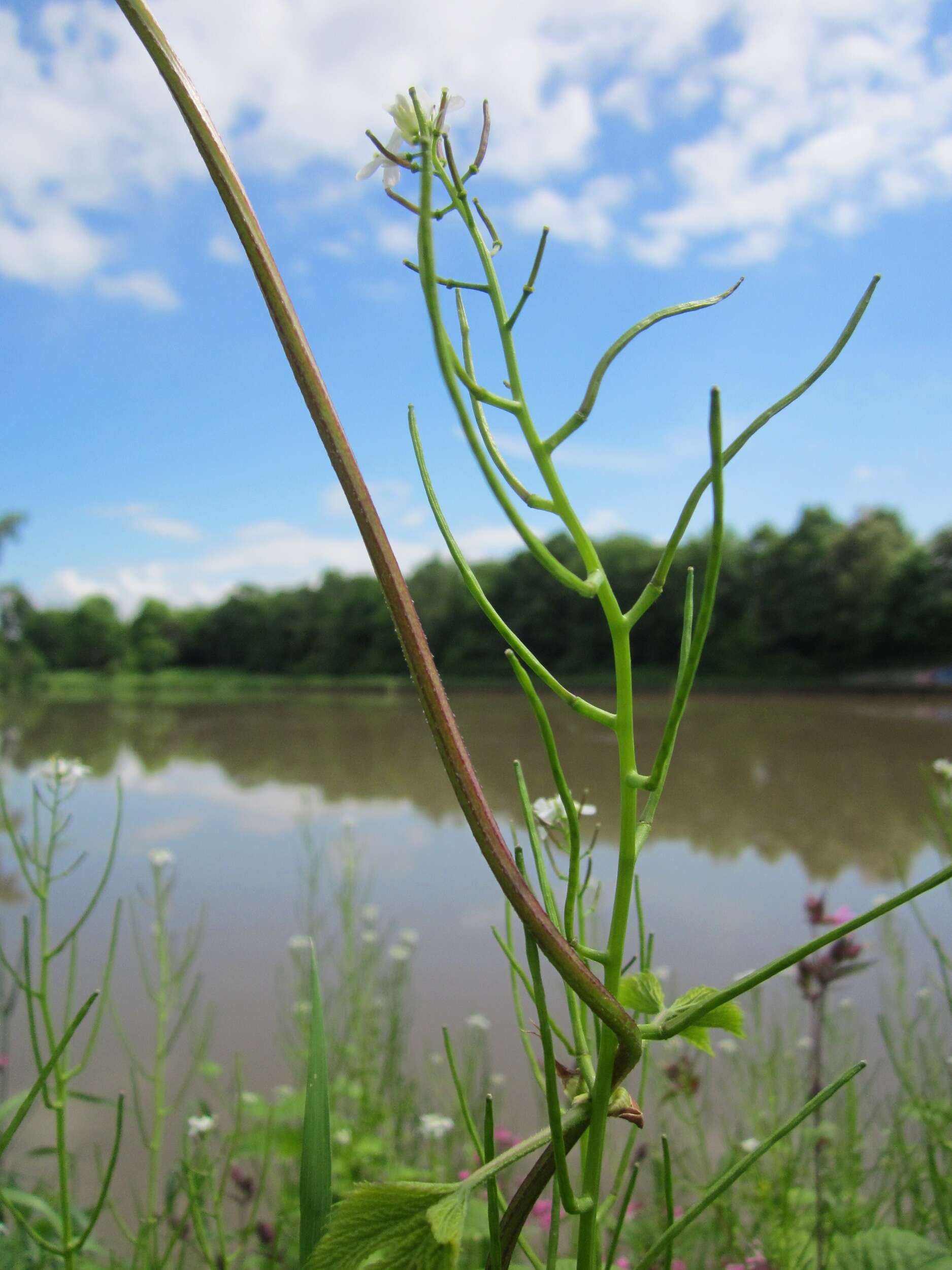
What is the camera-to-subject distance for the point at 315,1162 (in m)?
0.20

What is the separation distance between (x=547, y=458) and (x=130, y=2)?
0.11 meters

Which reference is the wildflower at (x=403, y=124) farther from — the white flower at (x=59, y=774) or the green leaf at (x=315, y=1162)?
the white flower at (x=59, y=774)

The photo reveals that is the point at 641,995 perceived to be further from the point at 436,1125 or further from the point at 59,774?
the point at 436,1125

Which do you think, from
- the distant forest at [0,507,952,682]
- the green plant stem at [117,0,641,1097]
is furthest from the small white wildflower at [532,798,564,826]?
the distant forest at [0,507,952,682]

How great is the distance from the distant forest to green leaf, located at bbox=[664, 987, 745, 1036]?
9.72m

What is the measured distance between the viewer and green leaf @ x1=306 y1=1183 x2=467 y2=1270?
0.16m

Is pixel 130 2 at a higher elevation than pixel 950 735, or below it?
higher

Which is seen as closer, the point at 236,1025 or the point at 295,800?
the point at 236,1025

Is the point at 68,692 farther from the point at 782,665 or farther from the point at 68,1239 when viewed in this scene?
the point at 68,1239

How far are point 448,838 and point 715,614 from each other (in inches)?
592

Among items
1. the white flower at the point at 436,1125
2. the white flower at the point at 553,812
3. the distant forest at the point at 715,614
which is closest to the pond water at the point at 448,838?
the white flower at the point at 553,812

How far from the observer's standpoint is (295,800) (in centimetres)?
509

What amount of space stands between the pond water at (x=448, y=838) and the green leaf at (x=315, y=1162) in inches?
4.3

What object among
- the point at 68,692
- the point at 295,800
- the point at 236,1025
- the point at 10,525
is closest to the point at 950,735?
the point at 295,800
